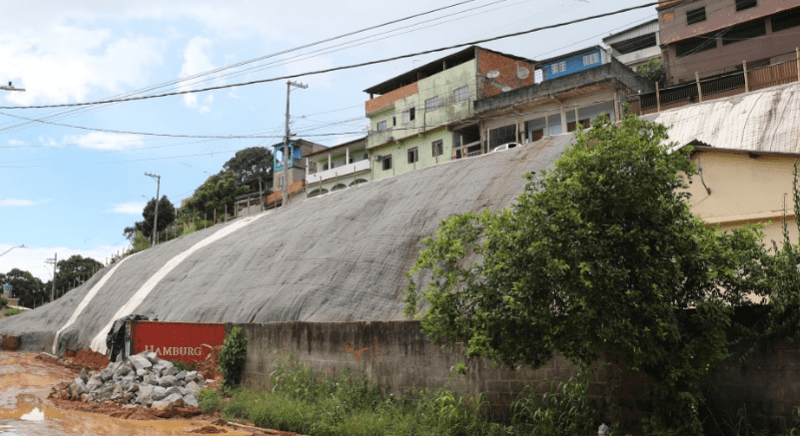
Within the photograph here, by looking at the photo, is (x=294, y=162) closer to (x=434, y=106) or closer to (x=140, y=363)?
(x=434, y=106)

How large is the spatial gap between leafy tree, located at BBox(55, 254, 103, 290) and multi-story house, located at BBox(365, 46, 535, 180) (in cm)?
4997

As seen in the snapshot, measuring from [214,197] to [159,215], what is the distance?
6.60 m

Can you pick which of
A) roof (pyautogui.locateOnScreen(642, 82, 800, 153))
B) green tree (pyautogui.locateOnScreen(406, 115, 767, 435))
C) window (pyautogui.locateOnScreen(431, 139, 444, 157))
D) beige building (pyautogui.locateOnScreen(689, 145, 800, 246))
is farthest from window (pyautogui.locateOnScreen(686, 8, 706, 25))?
green tree (pyautogui.locateOnScreen(406, 115, 767, 435))

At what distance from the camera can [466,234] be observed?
27.3ft

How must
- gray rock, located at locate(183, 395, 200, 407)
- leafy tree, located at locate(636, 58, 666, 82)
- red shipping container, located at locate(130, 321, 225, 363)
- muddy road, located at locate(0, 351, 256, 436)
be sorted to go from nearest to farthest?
1. muddy road, located at locate(0, 351, 256, 436)
2. gray rock, located at locate(183, 395, 200, 407)
3. red shipping container, located at locate(130, 321, 225, 363)
4. leafy tree, located at locate(636, 58, 666, 82)

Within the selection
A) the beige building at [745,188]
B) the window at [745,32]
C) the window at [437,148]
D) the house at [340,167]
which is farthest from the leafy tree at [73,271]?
the beige building at [745,188]

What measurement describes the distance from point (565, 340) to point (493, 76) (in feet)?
108

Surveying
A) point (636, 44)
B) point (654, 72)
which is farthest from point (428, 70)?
point (636, 44)

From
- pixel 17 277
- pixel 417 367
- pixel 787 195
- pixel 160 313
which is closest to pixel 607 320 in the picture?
pixel 417 367

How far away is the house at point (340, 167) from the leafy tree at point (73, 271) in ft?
135

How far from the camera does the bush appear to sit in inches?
564

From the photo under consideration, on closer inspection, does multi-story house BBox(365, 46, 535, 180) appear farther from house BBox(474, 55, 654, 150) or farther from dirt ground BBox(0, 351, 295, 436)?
dirt ground BBox(0, 351, 295, 436)

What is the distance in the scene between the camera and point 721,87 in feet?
94.3

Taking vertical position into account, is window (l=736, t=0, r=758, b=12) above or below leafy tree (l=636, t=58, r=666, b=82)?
above
